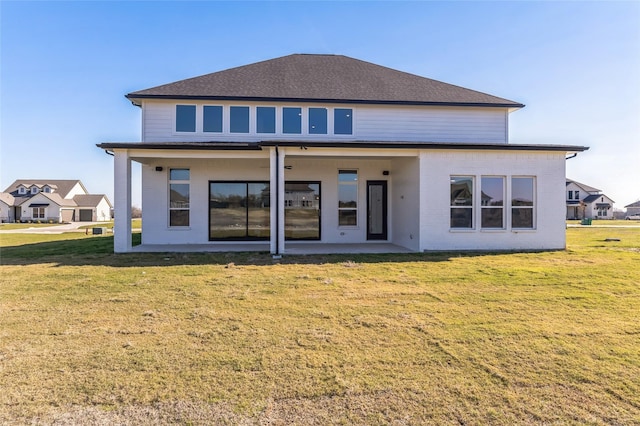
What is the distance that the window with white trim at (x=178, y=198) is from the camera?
43.9 ft

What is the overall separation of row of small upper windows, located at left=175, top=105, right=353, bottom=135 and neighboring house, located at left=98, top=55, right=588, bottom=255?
0.04m

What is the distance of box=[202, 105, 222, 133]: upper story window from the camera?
1358 centimetres

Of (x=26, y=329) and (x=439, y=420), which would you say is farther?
(x=26, y=329)

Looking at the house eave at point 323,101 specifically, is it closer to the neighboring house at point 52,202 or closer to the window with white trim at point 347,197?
the window with white trim at point 347,197

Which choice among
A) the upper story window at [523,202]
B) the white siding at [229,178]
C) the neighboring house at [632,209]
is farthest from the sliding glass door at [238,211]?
the neighboring house at [632,209]

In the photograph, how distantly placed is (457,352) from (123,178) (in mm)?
10851

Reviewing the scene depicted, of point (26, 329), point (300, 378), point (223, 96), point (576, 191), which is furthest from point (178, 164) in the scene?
point (576, 191)

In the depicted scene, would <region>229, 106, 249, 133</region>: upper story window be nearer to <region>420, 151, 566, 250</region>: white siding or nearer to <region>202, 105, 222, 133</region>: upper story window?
<region>202, 105, 222, 133</region>: upper story window

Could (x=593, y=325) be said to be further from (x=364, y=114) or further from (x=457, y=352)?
(x=364, y=114)

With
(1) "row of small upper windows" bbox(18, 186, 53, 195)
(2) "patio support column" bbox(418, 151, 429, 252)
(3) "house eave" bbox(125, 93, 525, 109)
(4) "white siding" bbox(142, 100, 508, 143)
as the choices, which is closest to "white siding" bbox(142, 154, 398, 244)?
(4) "white siding" bbox(142, 100, 508, 143)

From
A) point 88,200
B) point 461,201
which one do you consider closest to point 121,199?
point 461,201

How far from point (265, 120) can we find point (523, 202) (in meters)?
9.97

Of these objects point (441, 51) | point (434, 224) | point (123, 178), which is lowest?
point (434, 224)

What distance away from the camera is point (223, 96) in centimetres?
1328
